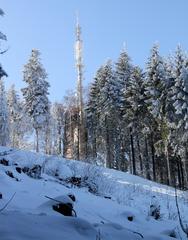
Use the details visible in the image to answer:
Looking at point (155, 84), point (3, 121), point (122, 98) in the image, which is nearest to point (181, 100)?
point (155, 84)

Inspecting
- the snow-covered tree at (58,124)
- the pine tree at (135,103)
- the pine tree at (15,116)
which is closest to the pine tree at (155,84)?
the pine tree at (135,103)

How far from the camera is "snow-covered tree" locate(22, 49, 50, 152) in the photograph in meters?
48.3

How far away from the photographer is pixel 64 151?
57812 mm

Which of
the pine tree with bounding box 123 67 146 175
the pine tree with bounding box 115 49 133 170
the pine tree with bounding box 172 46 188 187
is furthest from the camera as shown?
the pine tree with bounding box 115 49 133 170

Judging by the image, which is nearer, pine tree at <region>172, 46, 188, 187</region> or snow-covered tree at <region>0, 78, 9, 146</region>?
pine tree at <region>172, 46, 188, 187</region>

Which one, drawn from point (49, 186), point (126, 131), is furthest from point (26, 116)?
point (49, 186)

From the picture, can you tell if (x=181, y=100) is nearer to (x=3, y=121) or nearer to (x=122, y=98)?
(x=122, y=98)

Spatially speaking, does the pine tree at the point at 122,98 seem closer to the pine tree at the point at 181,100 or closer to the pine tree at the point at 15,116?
the pine tree at the point at 181,100

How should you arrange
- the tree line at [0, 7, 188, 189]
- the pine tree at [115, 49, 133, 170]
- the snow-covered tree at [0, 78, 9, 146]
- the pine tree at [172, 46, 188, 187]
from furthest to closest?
the snow-covered tree at [0, 78, 9, 146] < the pine tree at [115, 49, 133, 170] < the tree line at [0, 7, 188, 189] < the pine tree at [172, 46, 188, 187]

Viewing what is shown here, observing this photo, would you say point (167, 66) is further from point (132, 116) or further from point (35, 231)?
point (35, 231)

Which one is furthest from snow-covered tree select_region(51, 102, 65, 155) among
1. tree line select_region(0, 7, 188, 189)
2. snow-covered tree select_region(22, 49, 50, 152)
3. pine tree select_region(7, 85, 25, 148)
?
snow-covered tree select_region(22, 49, 50, 152)

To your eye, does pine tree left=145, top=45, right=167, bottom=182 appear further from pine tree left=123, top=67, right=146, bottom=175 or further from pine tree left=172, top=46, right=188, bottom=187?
pine tree left=172, top=46, right=188, bottom=187

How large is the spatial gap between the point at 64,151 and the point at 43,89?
11.7m

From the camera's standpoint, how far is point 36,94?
49000 mm
